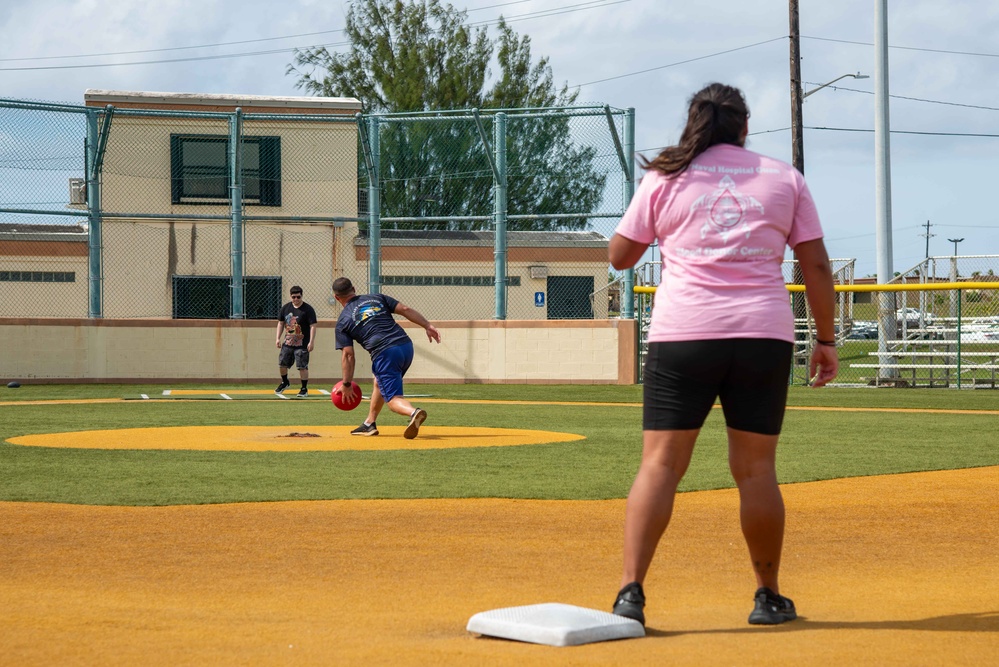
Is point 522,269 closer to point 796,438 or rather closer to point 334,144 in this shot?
point 334,144

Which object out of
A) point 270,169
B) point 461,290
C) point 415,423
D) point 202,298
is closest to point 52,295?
point 202,298

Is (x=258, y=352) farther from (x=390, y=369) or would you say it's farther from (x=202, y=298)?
(x=390, y=369)

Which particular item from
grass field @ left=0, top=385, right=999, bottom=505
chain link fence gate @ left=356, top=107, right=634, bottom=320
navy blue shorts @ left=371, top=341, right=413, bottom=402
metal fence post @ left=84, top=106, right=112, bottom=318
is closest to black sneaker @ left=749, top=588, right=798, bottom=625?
grass field @ left=0, top=385, right=999, bottom=505

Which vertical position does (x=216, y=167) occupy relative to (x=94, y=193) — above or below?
above

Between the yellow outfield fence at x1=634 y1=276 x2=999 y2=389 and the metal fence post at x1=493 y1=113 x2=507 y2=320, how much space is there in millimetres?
2980

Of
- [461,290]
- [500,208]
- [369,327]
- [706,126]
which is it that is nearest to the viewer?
[706,126]

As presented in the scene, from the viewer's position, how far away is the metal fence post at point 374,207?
841 inches

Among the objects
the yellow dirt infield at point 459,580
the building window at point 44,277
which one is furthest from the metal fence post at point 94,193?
the yellow dirt infield at point 459,580

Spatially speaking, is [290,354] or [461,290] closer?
[290,354]

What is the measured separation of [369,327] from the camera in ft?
38.8

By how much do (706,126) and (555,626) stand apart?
184 cm

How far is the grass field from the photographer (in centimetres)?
812

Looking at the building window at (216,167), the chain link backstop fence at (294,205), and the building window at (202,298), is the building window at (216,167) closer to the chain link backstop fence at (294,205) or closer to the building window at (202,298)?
the chain link backstop fence at (294,205)

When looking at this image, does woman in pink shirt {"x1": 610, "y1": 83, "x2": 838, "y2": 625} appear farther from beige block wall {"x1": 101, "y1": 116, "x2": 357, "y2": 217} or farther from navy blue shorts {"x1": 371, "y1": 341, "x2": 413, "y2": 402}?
beige block wall {"x1": 101, "y1": 116, "x2": 357, "y2": 217}
